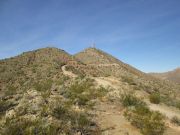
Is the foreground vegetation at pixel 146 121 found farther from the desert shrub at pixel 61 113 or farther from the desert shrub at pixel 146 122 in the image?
the desert shrub at pixel 61 113

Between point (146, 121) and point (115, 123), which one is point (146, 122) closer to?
point (146, 121)

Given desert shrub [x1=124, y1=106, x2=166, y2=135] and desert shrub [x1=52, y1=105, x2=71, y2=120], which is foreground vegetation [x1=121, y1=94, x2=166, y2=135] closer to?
desert shrub [x1=124, y1=106, x2=166, y2=135]

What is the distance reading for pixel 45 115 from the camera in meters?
13.2

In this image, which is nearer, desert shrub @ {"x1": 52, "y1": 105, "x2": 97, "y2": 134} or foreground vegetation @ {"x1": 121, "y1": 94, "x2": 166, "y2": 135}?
desert shrub @ {"x1": 52, "y1": 105, "x2": 97, "y2": 134}

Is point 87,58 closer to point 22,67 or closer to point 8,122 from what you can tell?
point 22,67

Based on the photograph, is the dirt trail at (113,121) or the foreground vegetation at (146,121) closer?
the foreground vegetation at (146,121)

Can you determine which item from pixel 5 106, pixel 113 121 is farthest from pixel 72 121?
pixel 5 106

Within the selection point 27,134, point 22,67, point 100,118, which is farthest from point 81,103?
point 22,67

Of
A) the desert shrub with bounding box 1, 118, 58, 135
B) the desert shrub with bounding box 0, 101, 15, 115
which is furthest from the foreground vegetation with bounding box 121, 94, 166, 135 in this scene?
the desert shrub with bounding box 0, 101, 15, 115

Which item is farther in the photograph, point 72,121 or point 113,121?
point 113,121

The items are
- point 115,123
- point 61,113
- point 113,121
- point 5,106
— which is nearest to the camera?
point 61,113

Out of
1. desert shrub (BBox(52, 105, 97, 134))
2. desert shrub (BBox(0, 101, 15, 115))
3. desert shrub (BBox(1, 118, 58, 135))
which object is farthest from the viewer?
desert shrub (BBox(0, 101, 15, 115))

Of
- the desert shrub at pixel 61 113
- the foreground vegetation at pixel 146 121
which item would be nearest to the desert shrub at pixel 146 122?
the foreground vegetation at pixel 146 121

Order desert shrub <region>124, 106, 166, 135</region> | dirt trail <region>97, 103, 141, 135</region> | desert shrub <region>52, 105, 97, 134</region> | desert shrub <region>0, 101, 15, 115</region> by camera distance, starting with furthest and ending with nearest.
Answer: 1. desert shrub <region>0, 101, 15, 115</region>
2. dirt trail <region>97, 103, 141, 135</region>
3. desert shrub <region>124, 106, 166, 135</region>
4. desert shrub <region>52, 105, 97, 134</region>
